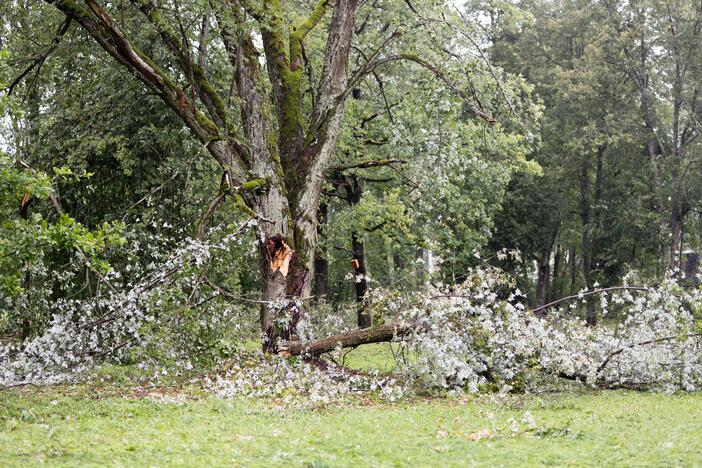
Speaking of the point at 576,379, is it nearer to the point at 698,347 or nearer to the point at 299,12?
the point at 698,347

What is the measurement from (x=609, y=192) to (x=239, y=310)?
27636 mm

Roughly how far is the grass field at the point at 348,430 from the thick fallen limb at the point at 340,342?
39.4 inches

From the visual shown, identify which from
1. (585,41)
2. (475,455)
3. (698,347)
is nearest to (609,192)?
(585,41)

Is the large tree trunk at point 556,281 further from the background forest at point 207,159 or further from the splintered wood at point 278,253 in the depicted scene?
the splintered wood at point 278,253

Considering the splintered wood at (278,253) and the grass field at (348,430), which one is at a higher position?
the splintered wood at (278,253)

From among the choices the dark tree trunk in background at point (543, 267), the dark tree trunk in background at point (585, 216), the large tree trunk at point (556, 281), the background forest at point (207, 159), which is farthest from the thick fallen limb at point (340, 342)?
the large tree trunk at point (556, 281)

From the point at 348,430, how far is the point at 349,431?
67 millimetres

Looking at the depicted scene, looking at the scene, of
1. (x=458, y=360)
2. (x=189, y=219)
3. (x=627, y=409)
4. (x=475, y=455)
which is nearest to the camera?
(x=475, y=455)

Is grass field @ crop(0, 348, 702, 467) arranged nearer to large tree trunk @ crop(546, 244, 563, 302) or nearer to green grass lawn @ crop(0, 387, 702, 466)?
green grass lawn @ crop(0, 387, 702, 466)

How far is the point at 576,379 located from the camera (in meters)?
11.3

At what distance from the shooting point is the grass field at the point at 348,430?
6.21 m

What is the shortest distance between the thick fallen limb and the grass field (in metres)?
1.00

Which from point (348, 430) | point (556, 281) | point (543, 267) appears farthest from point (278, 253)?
point (556, 281)

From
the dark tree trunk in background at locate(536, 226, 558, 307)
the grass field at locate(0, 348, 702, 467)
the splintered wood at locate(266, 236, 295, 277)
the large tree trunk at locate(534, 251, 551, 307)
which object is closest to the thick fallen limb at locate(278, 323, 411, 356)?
the grass field at locate(0, 348, 702, 467)
